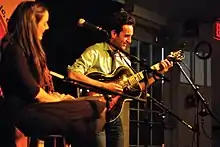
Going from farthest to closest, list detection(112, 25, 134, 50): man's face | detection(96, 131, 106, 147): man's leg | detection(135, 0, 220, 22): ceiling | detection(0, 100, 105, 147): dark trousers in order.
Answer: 1. detection(135, 0, 220, 22): ceiling
2. detection(112, 25, 134, 50): man's face
3. detection(96, 131, 106, 147): man's leg
4. detection(0, 100, 105, 147): dark trousers

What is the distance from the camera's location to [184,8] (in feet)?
23.4

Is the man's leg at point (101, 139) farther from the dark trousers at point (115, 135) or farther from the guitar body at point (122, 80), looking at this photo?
the guitar body at point (122, 80)

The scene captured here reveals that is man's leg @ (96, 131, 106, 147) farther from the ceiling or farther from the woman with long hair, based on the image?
the ceiling

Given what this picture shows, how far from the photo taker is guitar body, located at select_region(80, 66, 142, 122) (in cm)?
359

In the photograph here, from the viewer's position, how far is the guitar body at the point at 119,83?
359 cm

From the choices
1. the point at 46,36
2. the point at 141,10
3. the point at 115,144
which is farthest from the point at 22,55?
the point at 141,10

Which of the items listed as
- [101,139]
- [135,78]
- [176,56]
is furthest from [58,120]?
[176,56]

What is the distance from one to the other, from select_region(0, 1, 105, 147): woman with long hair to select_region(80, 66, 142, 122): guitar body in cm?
86

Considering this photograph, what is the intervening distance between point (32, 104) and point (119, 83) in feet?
4.09

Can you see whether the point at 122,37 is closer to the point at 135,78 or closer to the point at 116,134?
the point at 135,78

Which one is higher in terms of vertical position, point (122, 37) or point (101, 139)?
point (122, 37)

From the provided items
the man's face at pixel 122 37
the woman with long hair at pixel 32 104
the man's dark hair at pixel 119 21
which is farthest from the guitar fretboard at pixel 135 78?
the woman with long hair at pixel 32 104

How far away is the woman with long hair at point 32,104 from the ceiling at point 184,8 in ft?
13.0

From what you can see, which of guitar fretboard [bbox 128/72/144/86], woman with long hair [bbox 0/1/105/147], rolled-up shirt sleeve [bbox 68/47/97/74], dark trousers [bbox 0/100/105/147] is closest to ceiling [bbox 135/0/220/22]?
guitar fretboard [bbox 128/72/144/86]
